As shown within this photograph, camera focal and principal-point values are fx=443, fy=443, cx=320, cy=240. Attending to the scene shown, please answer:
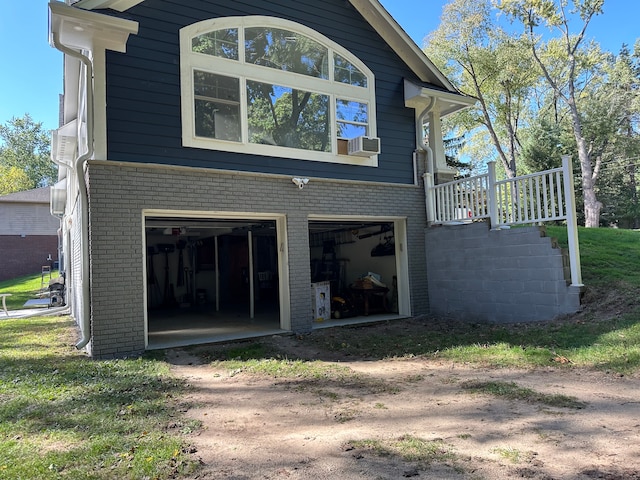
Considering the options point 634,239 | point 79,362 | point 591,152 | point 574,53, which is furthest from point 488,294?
point 591,152

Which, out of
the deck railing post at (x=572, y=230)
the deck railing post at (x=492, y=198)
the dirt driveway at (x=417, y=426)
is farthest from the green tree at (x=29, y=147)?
the deck railing post at (x=572, y=230)

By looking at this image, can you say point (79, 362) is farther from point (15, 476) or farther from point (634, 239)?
point (634, 239)

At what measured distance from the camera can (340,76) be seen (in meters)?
9.26

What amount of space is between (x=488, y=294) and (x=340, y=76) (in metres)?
5.31

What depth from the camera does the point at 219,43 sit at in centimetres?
788

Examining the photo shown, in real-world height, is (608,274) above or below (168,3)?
below

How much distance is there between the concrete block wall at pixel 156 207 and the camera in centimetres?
656

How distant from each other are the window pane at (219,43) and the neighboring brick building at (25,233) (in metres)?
24.7

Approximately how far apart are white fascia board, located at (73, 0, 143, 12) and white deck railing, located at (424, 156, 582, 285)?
652 cm

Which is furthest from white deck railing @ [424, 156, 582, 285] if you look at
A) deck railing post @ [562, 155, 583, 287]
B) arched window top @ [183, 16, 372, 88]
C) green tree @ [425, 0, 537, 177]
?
green tree @ [425, 0, 537, 177]

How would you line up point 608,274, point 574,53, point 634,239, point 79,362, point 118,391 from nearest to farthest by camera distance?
1. point 118,391
2. point 79,362
3. point 608,274
4. point 634,239
5. point 574,53

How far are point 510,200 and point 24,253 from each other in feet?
95.4

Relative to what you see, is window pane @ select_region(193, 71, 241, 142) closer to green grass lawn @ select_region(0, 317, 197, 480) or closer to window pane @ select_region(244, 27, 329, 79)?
window pane @ select_region(244, 27, 329, 79)

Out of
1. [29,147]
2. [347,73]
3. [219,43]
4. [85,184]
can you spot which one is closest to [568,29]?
[347,73]
